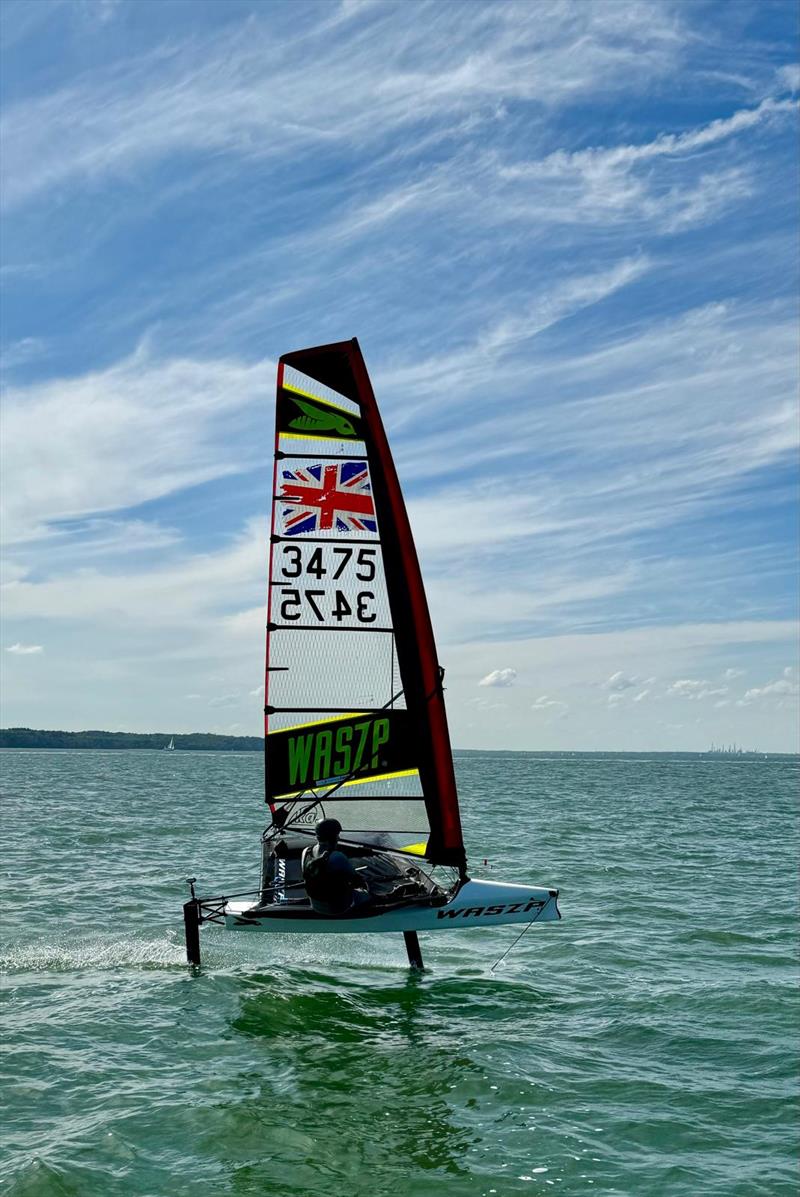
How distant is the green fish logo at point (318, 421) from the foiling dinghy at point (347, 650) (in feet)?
0.04

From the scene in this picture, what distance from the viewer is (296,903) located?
1155 cm

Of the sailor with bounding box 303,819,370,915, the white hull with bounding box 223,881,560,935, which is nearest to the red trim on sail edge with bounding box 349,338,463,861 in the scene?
the white hull with bounding box 223,881,560,935

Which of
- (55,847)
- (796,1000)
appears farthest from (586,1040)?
(55,847)

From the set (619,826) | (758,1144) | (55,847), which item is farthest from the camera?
(619,826)

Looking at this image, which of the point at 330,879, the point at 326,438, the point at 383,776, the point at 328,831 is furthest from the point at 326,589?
the point at 330,879

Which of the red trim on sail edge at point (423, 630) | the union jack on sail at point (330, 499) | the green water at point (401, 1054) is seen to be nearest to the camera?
the green water at point (401, 1054)

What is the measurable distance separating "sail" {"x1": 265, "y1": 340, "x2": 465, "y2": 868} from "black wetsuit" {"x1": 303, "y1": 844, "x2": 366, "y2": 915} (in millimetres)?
1778

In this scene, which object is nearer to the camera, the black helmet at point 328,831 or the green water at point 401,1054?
the green water at point 401,1054

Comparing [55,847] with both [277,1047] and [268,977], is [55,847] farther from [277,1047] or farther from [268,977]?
[277,1047]

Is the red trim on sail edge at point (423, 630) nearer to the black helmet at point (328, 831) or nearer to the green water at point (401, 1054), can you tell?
the black helmet at point (328, 831)

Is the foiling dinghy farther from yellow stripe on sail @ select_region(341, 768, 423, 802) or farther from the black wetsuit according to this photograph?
the black wetsuit

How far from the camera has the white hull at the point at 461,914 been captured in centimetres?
1087

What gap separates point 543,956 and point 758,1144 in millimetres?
6463

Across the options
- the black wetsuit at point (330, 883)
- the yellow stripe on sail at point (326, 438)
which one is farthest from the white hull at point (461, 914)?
the yellow stripe on sail at point (326, 438)
